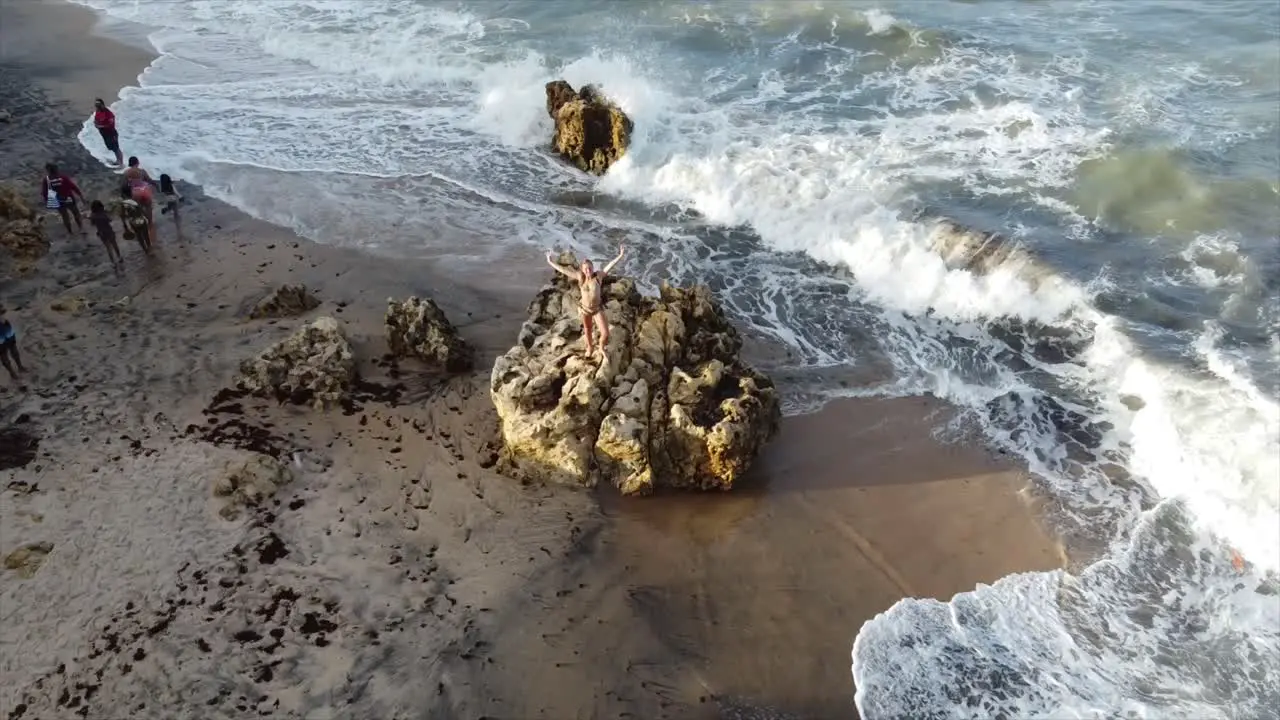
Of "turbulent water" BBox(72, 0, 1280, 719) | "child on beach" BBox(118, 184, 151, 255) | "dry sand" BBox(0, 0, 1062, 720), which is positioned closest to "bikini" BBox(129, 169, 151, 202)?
"child on beach" BBox(118, 184, 151, 255)

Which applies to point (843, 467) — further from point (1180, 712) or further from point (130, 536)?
point (130, 536)

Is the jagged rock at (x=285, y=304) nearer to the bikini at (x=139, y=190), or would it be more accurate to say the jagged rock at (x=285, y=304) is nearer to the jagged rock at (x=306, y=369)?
the jagged rock at (x=306, y=369)

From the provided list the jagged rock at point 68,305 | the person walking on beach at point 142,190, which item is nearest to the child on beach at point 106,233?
the person walking on beach at point 142,190

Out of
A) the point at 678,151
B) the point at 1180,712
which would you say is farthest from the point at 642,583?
the point at 678,151

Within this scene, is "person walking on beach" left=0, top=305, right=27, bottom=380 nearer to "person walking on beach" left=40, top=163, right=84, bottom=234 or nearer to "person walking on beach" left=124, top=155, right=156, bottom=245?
"person walking on beach" left=124, top=155, right=156, bottom=245

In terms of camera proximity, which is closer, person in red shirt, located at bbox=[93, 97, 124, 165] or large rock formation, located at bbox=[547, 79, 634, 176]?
person in red shirt, located at bbox=[93, 97, 124, 165]

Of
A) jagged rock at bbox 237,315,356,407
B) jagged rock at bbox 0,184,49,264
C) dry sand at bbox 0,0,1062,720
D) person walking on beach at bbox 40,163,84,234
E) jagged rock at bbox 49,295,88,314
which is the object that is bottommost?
dry sand at bbox 0,0,1062,720

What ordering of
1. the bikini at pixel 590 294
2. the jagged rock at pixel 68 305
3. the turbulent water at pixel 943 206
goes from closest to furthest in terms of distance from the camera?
the turbulent water at pixel 943 206 → the bikini at pixel 590 294 → the jagged rock at pixel 68 305
